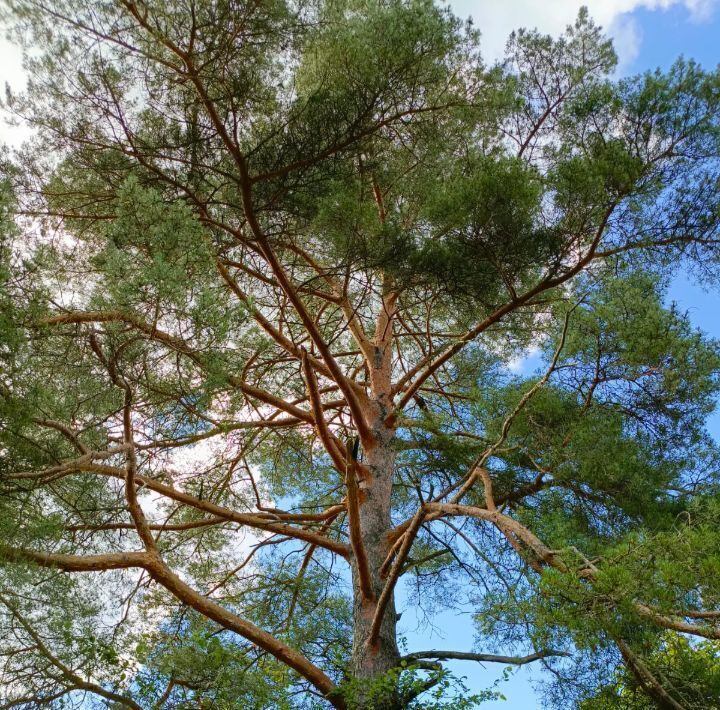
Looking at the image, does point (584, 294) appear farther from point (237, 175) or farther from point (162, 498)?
point (162, 498)

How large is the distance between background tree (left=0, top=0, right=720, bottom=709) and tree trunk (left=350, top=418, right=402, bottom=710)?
24 mm

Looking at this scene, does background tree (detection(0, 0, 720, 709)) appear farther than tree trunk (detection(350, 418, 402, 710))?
No

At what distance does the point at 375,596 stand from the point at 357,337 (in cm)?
274

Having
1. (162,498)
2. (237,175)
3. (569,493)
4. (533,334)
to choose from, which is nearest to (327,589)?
(162,498)

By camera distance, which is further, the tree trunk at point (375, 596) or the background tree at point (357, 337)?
the tree trunk at point (375, 596)

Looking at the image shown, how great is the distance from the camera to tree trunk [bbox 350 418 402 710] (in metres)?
4.50

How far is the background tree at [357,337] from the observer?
4.16 metres

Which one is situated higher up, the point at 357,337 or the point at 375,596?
the point at 357,337

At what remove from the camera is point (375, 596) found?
5438 millimetres

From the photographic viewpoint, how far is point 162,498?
7.54 m

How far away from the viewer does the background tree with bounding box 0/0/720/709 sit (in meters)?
4.16

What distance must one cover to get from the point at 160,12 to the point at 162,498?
15.4 feet

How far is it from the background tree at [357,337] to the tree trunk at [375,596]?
0.02 meters

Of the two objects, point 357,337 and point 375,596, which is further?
point 357,337
